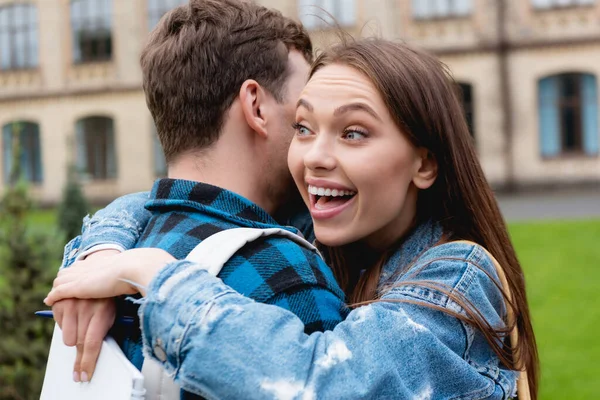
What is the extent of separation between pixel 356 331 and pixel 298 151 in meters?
0.49

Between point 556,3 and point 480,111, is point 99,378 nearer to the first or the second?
point 480,111

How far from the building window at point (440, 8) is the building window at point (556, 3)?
160 centimetres

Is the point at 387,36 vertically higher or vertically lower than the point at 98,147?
higher

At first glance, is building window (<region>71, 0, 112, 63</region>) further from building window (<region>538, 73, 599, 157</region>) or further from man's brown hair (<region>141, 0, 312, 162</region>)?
man's brown hair (<region>141, 0, 312, 162</region>)

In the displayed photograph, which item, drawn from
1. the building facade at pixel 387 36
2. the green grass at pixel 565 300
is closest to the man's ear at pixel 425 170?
the green grass at pixel 565 300

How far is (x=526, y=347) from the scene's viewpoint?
165 centimetres

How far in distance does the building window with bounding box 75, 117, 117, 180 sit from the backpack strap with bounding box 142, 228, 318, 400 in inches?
868

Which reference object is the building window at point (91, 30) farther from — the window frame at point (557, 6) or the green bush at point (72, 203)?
the window frame at point (557, 6)

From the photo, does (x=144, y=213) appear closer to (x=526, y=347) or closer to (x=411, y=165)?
(x=411, y=165)

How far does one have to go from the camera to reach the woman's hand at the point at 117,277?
130cm

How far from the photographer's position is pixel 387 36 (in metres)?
19.9

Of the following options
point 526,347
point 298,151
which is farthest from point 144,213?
Answer: point 526,347

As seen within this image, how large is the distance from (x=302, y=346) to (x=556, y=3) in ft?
64.0

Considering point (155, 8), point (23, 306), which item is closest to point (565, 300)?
point (23, 306)
